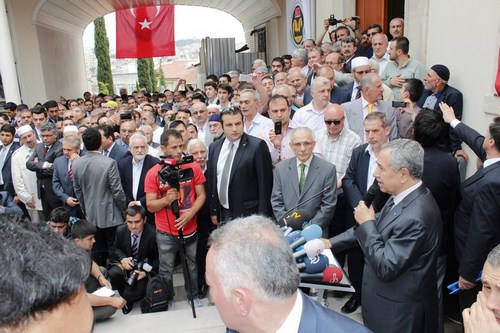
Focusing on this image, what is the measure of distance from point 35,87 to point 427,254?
46.4ft

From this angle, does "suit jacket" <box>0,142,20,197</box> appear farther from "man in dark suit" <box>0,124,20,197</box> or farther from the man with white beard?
the man with white beard

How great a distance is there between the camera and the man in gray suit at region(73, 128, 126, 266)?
13.9 feet

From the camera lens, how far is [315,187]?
10.9 ft

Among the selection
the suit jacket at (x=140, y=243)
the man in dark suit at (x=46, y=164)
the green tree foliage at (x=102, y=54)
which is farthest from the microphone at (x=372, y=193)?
the green tree foliage at (x=102, y=54)

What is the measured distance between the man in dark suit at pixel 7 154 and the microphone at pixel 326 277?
4.91 meters

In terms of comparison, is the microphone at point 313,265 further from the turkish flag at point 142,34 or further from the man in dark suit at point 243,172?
the turkish flag at point 142,34

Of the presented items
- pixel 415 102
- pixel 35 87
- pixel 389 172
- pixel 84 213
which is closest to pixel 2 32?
pixel 35 87

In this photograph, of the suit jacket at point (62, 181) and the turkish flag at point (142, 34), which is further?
the turkish flag at point (142, 34)

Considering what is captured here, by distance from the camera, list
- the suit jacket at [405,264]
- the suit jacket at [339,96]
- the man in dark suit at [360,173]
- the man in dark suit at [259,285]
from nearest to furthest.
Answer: the man in dark suit at [259,285] < the suit jacket at [405,264] < the man in dark suit at [360,173] < the suit jacket at [339,96]

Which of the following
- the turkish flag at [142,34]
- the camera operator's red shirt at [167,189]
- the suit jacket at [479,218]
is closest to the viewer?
the suit jacket at [479,218]

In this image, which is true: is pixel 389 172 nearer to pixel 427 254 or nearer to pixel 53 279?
pixel 427 254

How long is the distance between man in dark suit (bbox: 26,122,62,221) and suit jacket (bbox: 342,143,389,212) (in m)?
3.49

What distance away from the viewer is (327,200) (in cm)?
334

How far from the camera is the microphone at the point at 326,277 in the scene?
6.78 ft
